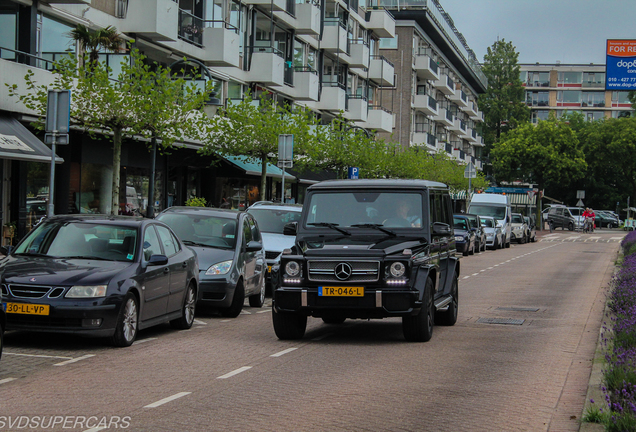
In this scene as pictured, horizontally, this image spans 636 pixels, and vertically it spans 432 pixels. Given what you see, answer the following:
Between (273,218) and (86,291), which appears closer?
(86,291)

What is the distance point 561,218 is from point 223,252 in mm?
75020

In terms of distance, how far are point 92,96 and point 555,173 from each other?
66.4 meters

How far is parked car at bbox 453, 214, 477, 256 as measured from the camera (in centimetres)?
3775

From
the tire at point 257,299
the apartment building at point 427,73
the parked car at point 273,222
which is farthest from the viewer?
the apartment building at point 427,73

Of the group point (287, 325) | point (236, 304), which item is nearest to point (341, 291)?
point (287, 325)

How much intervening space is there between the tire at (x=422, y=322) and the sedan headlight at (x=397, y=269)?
49 centimetres

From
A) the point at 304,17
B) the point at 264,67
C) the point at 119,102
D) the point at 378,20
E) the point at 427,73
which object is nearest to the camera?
the point at 119,102

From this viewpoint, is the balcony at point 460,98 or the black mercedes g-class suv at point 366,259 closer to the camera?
the black mercedes g-class suv at point 366,259

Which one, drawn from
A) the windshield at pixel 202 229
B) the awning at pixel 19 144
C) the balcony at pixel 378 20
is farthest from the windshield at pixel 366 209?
the balcony at pixel 378 20

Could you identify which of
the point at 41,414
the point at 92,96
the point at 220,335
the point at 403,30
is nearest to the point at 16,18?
the point at 92,96

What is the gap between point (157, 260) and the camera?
11.4 metres

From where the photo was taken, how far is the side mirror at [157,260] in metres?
11.3

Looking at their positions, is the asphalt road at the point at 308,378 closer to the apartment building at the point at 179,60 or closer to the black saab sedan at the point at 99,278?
the black saab sedan at the point at 99,278

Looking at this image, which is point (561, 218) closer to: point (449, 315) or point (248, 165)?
point (248, 165)
